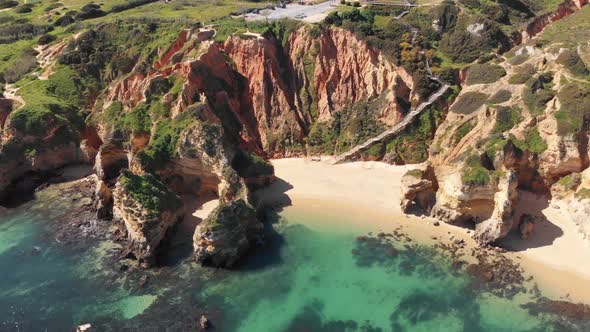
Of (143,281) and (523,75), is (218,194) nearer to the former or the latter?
(143,281)

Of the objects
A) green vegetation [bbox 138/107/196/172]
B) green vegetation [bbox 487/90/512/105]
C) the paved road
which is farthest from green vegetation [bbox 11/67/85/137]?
green vegetation [bbox 487/90/512/105]

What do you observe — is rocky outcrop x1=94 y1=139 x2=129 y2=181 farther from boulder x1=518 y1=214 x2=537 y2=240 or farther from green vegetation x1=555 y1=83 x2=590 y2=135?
green vegetation x1=555 y1=83 x2=590 y2=135

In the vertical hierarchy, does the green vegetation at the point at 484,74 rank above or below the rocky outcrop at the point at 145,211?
above

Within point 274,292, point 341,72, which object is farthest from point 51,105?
point 274,292

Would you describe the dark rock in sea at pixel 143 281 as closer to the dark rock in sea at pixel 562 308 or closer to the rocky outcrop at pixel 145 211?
the rocky outcrop at pixel 145 211

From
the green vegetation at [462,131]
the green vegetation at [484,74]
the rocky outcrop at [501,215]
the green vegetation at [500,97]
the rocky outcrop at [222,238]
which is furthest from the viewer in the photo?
the green vegetation at [484,74]

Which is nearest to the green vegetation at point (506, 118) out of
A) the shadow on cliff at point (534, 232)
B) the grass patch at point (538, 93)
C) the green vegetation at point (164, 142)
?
the grass patch at point (538, 93)

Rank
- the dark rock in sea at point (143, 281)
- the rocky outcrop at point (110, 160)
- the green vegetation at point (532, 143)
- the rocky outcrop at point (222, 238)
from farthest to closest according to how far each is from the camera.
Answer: the rocky outcrop at point (110, 160)
the green vegetation at point (532, 143)
the rocky outcrop at point (222, 238)
the dark rock in sea at point (143, 281)
